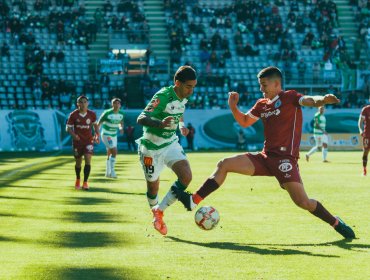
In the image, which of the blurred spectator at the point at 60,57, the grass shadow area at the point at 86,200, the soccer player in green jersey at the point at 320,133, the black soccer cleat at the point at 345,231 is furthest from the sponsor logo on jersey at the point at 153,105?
the blurred spectator at the point at 60,57

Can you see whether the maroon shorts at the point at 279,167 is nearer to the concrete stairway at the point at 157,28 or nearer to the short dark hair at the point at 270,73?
the short dark hair at the point at 270,73

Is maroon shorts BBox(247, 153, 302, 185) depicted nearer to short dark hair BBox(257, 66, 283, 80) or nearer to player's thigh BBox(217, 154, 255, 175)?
player's thigh BBox(217, 154, 255, 175)

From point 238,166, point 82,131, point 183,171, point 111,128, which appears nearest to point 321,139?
point 111,128

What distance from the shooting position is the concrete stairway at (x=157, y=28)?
179 ft

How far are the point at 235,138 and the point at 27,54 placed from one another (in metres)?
14.4

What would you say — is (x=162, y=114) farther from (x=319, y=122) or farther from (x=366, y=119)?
(x=319, y=122)

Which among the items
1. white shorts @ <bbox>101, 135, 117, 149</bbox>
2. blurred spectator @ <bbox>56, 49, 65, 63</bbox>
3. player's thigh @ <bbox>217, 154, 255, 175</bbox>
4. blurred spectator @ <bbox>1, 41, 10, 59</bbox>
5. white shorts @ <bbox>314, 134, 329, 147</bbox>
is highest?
player's thigh @ <bbox>217, 154, 255, 175</bbox>

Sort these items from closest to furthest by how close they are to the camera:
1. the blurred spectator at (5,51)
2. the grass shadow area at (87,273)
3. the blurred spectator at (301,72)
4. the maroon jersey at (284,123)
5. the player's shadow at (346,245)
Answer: the grass shadow area at (87,273) → the player's shadow at (346,245) → the maroon jersey at (284,123) → the blurred spectator at (5,51) → the blurred spectator at (301,72)

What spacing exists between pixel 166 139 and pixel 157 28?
4583 cm

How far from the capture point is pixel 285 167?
10.4m

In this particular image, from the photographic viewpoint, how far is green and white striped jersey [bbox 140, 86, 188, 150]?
11.0 metres

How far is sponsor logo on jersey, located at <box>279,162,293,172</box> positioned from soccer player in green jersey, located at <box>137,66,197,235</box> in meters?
1.36

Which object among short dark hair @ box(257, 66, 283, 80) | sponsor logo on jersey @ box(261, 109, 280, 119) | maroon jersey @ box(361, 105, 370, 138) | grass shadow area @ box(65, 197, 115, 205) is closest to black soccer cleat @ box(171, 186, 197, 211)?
sponsor logo on jersey @ box(261, 109, 280, 119)

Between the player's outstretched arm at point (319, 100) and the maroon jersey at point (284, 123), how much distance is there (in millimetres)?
276
